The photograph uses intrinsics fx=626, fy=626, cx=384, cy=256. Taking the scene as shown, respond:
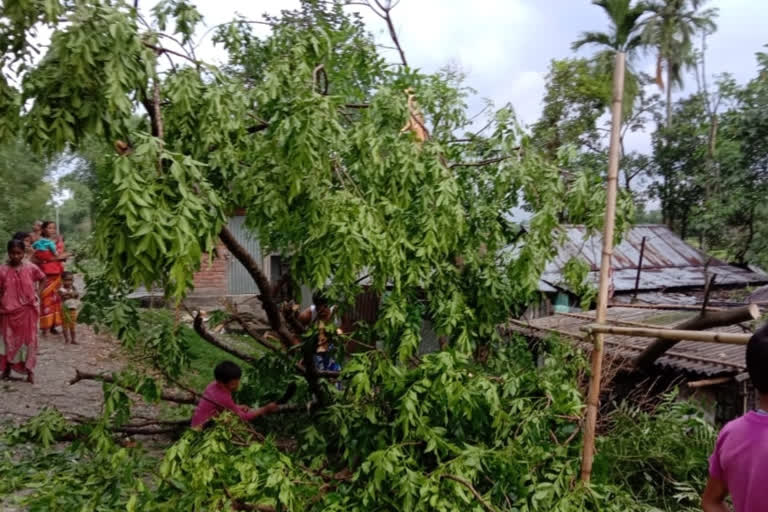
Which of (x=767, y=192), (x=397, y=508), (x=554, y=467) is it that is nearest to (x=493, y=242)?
(x=554, y=467)

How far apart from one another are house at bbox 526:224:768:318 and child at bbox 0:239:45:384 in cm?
623

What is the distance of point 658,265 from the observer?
11258mm

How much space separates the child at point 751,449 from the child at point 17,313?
22.4ft

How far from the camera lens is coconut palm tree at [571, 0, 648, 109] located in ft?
65.4

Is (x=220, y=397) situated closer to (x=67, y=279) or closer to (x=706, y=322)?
(x=706, y=322)

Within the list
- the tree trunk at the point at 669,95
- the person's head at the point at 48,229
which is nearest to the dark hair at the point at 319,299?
the person's head at the point at 48,229

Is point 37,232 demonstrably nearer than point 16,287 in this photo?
No

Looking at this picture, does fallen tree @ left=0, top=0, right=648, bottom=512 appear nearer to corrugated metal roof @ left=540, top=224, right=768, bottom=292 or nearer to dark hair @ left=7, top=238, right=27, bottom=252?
dark hair @ left=7, top=238, right=27, bottom=252

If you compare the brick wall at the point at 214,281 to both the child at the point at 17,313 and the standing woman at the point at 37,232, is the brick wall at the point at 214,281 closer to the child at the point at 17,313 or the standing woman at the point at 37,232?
the standing woman at the point at 37,232

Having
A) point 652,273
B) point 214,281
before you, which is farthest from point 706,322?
point 214,281

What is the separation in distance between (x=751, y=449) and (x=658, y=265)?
32.9 feet

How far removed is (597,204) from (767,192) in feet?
29.0

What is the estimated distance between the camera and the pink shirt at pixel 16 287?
6629 millimetres

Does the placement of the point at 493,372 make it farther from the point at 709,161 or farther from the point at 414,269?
the point at 709,161
